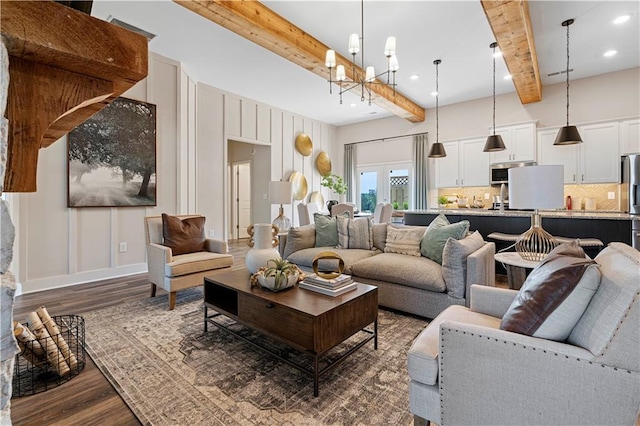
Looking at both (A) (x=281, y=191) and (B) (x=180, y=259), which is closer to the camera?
(B) (x=180, y=259)

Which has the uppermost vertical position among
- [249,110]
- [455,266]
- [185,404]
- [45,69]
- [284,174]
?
[249,110]

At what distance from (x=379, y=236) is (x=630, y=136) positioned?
15.3 feet

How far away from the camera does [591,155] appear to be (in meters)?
5.19

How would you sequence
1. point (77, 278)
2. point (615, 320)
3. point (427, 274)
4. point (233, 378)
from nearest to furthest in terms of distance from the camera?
point (615, 320)
point (233, 378)
point (427, 274)
point (77, 278)

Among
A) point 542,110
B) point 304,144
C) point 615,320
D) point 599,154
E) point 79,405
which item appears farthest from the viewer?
point 304,144

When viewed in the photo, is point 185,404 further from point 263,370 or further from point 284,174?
point 284,174

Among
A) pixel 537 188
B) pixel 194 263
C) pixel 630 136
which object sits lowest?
pixel 194 263

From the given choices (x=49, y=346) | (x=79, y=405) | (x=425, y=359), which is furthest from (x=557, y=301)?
(x=49, y=346)

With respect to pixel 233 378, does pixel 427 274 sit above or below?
above

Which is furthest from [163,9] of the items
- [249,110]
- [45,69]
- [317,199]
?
[317,199]

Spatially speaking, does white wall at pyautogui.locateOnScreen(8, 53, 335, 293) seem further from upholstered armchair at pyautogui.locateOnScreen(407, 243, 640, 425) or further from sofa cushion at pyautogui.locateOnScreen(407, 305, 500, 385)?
upholstered armchair at pyautogui.locateOnScreen(407, 243, 640, 425)

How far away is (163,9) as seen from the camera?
3328mm

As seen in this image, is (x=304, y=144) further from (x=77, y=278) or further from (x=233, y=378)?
(x=233, y=378)

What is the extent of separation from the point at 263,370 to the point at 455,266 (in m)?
1.70
